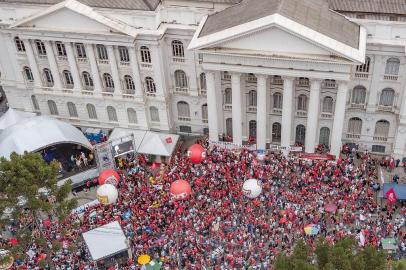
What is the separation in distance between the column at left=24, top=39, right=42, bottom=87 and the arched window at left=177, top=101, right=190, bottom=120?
16263 mm

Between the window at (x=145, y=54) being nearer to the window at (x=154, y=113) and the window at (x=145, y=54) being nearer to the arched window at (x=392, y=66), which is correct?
the window at (x=154, y=113)

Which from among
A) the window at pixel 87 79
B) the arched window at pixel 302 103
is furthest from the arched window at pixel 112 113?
the arched window at pixel 302 103

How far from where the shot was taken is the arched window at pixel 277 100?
58.8 m

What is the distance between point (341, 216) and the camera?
50.8 meters

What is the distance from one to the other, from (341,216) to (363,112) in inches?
499

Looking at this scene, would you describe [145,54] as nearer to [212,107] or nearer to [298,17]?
[212,107]

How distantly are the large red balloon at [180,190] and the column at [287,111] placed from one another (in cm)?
1207

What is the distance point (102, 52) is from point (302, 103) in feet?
71.8

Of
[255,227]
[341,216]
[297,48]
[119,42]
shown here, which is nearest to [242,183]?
[255,227]

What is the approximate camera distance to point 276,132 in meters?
61.8

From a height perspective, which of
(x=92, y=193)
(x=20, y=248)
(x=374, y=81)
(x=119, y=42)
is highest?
(x=119, y=42)

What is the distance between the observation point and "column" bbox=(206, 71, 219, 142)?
5644 cm

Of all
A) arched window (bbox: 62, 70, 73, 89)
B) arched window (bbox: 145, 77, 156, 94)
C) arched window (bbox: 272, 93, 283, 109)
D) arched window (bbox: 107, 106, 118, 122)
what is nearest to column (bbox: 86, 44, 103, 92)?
arched window (bbox: 107, 106, 118, 122)

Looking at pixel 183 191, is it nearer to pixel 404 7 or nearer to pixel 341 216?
pixel 341 216
